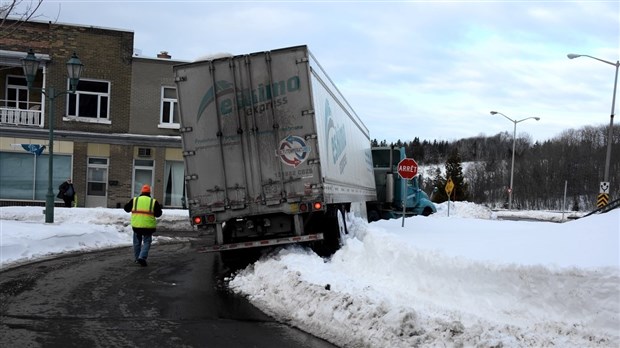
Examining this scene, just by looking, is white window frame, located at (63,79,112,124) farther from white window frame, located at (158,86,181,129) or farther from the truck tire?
the truck tire

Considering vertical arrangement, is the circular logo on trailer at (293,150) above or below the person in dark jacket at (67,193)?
above

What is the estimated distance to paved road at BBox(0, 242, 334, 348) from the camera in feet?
19.8

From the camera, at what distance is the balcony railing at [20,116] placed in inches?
1087

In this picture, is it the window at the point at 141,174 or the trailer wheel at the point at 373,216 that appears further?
the window at the point at 141,174

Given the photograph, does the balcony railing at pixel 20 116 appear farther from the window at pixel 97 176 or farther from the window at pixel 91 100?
the window at pixel 97 176

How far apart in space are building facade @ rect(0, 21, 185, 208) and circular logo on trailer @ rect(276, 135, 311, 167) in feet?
65.4

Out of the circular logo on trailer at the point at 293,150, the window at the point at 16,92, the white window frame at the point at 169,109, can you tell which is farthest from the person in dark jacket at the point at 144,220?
the window at the point at 16,92

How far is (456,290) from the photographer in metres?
7.16

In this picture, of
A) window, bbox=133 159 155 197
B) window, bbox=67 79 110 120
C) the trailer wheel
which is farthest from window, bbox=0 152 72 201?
the trailer wheel

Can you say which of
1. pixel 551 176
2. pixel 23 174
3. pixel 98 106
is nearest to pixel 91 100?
Answer: pixel 98 106

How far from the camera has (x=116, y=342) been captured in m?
5.85

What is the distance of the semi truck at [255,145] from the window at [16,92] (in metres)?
22.4

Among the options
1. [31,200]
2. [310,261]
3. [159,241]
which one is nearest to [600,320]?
[310,261]

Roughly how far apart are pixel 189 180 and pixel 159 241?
24.7 ft
